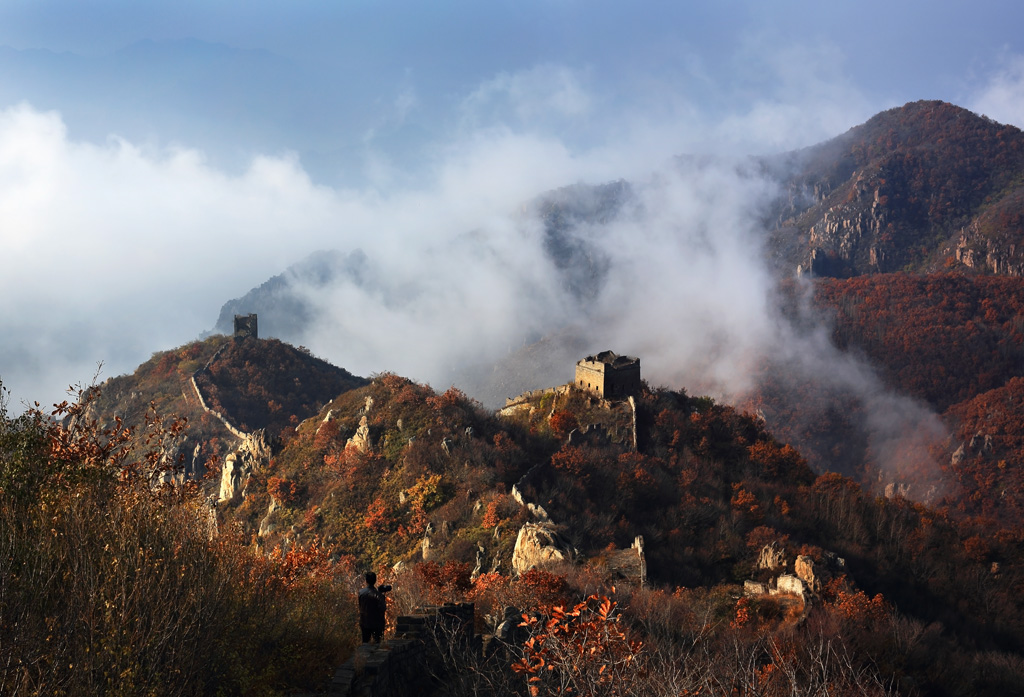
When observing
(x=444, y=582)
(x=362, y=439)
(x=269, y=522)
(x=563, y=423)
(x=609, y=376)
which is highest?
(x=609, y=376)

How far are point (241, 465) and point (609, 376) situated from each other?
105 feet

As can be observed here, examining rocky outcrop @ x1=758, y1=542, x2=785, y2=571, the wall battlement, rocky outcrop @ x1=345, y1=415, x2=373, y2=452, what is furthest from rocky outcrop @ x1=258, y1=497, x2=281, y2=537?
rocky outcrop @ x1=758, y1=542, x2=785, y2=571

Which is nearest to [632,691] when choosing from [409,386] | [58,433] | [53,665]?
[53,665]

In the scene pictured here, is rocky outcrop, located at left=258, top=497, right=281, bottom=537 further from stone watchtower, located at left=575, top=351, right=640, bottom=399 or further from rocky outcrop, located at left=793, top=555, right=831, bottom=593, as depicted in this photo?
rocky outcrop, located at left=793, top=555, right=831, bottom=593

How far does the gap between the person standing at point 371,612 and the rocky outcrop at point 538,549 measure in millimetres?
18357

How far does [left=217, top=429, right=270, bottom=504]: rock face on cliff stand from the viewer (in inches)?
2169

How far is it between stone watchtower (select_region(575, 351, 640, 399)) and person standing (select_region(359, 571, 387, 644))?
47.5 metres

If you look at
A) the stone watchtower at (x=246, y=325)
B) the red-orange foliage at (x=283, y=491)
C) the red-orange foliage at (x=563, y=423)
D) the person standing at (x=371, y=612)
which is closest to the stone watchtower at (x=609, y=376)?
the red-orange foliage at (x=563, y=423)

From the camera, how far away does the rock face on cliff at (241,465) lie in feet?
181

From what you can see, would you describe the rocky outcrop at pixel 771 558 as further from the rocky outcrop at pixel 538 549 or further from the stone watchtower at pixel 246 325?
the stone watchtower at pixel 246 325

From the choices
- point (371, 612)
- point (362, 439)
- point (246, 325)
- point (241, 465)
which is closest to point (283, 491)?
point (362, 439)

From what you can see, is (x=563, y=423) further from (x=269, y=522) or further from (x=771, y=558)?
(x=269, y=522)

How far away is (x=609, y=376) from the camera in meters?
62.9

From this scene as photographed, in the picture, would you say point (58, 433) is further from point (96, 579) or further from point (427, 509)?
point (427, 509)
